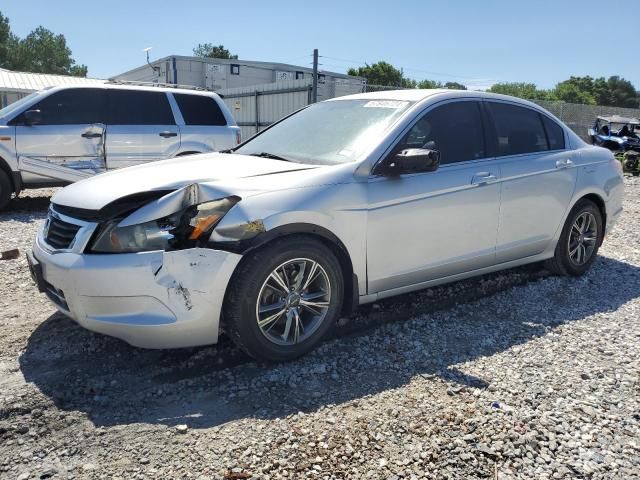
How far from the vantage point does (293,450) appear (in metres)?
2.49

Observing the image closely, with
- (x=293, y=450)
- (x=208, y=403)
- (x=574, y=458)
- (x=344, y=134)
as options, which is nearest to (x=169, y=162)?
(x=344, y=134)

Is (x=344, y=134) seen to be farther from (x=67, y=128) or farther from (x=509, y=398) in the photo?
(x=67, y=128)

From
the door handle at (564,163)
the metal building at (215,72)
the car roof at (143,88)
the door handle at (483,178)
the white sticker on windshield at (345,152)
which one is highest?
the metal building at (215,72)

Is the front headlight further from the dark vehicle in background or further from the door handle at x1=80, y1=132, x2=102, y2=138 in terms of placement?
the dark vehicle in background

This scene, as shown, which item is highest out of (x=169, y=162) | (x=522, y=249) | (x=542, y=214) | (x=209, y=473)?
(x=169, y=162)

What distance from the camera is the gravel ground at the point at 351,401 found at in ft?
7.96

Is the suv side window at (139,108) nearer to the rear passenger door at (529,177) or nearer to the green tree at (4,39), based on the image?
the rear passenger door at (529,177)

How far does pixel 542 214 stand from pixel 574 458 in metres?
2.66

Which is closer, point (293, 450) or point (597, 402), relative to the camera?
point (293, 450)

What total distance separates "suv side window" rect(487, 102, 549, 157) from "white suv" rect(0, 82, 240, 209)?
546 centimetres

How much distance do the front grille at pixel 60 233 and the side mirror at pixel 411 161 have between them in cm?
205

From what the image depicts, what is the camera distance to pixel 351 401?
9.66ft

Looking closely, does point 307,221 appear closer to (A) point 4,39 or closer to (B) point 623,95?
(A) point 4,39

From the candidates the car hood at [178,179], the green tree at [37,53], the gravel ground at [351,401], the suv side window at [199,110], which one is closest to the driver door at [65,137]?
the suv side window at [199,110]
